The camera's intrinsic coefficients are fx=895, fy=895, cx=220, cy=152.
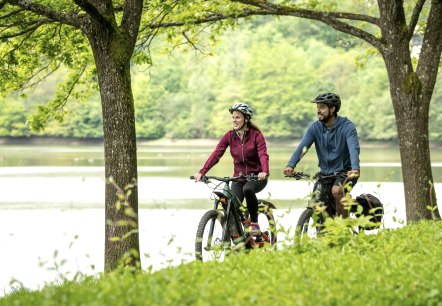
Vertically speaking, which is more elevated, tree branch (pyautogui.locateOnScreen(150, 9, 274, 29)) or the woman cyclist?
tree branch (pyautogui.locateOnScreen(150, 9, 274, 29))

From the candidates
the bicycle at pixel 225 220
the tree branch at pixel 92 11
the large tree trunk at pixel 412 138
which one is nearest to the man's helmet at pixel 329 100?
the bicycle at pixel 225 220

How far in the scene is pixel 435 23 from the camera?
12.6m

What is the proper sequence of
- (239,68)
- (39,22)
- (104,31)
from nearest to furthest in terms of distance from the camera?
(104,31) < (39,22) < (239,68)

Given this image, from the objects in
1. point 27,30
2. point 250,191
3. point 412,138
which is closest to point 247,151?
point 250,191

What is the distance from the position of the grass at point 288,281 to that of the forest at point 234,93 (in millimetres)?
91957

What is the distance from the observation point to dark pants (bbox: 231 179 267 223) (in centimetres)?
955

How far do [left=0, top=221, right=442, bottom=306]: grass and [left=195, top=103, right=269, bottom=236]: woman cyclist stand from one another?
113 inches

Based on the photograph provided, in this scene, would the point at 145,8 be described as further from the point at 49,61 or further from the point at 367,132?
the point at 367,132

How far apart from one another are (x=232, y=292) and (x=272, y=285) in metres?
0.30

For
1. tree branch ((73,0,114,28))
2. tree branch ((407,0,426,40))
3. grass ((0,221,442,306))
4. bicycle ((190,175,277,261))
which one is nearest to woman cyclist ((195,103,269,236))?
bicycle ((190,175,277,261))

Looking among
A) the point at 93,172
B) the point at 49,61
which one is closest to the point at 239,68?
the point at 93,172

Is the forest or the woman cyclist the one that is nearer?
the woman cyclist

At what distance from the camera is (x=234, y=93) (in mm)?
113000

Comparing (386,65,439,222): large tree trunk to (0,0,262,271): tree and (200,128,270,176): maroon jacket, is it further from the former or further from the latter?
(200,128,270,176): maroon jacket
